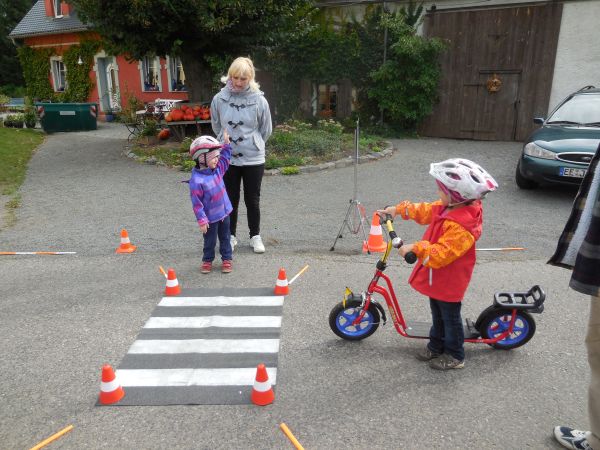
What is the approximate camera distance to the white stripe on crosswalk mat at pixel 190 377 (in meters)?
3.33

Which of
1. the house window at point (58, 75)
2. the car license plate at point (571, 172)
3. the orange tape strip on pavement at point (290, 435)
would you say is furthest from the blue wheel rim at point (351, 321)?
the house window at point (58, 75)

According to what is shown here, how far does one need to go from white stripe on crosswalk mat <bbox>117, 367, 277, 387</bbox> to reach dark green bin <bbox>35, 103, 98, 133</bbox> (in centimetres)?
1812

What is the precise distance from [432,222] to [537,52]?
13122 mm

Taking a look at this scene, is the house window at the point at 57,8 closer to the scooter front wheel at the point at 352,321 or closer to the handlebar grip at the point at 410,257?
the scooter front wheel at the point at 352,321

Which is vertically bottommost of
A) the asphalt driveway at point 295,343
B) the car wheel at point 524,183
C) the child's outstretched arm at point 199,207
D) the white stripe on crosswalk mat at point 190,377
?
the asphalt driveway at point 295,343

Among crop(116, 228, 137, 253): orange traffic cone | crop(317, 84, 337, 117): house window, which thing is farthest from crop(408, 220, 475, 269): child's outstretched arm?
crop(317, 84, 337, 117): house window

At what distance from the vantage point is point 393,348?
12.4 ft

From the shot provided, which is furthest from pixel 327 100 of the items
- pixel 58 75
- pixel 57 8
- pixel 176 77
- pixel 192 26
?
pixel 57 8

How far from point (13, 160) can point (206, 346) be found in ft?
35.8

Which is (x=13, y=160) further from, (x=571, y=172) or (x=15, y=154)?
(x=571, y=172)

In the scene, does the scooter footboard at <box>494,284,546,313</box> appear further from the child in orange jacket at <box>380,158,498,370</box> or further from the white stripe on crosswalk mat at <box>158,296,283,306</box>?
the white stripe on crosswalk mat at <box>158,296,283,306</box>

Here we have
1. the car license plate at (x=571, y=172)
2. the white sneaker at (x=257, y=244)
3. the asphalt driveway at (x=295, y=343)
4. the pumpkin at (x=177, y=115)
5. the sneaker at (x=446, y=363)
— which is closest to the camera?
the asphalt driveway at (x=295, y=343)

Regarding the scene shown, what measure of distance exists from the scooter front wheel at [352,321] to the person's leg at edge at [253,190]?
2.29 meters

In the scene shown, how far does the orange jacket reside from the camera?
3082mm
